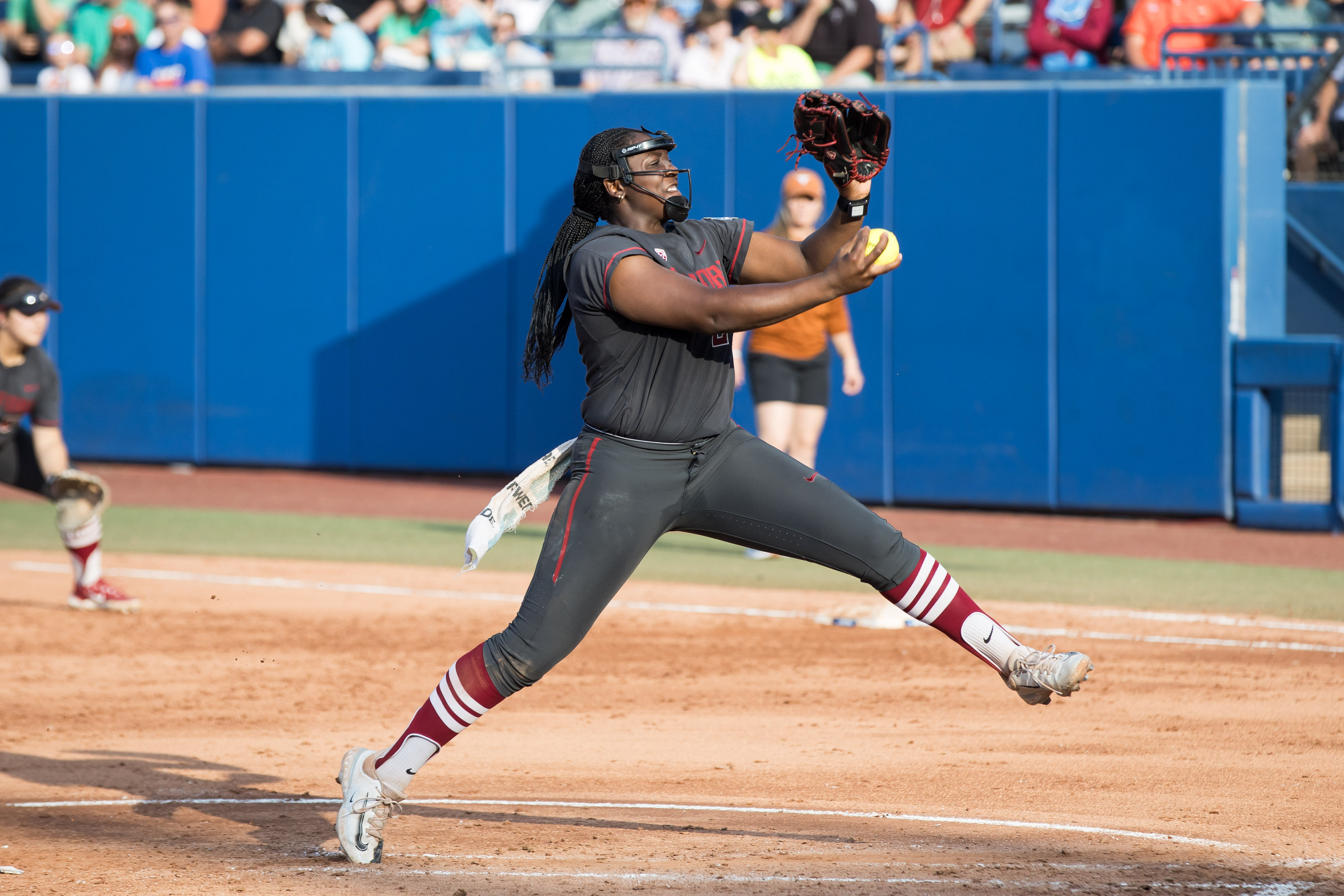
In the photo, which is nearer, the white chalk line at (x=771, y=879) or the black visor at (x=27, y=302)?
the white chalk line at (x=771, y=879)

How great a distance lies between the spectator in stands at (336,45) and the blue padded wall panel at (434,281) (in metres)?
1.52

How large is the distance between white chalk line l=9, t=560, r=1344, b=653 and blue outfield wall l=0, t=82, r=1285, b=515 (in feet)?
13.3

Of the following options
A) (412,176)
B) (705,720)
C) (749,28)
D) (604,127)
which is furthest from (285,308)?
(705,720)

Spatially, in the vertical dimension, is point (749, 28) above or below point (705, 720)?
above

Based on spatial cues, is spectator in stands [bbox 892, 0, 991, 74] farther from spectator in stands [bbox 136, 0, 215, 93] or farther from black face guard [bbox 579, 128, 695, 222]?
black face guard [bbox 579, 128, 695, 222]

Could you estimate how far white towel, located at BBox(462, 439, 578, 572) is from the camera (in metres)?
4.35

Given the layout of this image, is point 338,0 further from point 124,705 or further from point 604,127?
point 124,705

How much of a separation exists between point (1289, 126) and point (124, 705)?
11.0 metres

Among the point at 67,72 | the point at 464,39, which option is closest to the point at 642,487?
the point at 464,39

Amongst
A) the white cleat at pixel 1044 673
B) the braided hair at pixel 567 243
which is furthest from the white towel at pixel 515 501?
the white cleat at pixel 1044 673

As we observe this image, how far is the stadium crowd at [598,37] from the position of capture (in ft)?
45.7

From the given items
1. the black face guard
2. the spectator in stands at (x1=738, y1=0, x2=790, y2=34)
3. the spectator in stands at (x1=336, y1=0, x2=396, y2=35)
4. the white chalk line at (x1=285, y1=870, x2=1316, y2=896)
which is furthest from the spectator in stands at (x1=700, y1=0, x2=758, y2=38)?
the white chalk line at (x1=285, y1=870, x2=1316, y2=896)

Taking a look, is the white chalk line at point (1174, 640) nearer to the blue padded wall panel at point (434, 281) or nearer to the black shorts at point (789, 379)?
the black shorts at point (789, 379)

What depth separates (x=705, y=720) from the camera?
21.8ft
